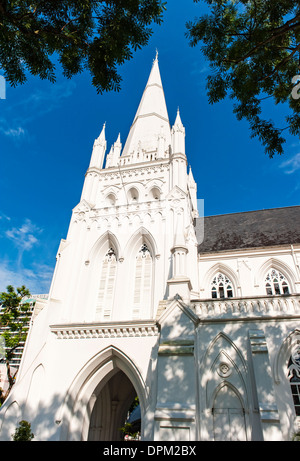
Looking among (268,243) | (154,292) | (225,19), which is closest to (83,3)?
(225,19)

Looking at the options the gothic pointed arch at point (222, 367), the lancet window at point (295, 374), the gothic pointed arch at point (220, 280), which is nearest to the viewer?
the lancet window at point (295, 374)

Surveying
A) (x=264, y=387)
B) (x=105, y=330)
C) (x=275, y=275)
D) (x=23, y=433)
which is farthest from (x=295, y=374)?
(x=23, y=433)

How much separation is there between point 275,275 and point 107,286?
378 inches

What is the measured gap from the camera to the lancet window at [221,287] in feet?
55.3

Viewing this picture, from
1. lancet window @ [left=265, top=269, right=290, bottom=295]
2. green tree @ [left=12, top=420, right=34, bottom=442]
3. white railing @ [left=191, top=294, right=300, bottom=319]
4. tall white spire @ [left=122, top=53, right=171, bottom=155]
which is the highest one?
tall white spire @ [left=122, top=53, right=171, bottom=155]

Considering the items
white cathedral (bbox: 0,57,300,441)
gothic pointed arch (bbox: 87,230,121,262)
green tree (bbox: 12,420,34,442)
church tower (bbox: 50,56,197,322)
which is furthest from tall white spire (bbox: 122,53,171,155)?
green tree (bbox: 12,420,34,442)

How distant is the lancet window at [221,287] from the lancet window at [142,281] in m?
4.16

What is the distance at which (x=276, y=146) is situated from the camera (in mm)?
8086

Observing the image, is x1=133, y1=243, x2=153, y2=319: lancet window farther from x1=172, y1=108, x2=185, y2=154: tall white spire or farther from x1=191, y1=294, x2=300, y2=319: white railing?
x1=172, y1=108, x2=185, y2=154: tall white spire

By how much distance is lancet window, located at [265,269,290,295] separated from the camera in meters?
16.0

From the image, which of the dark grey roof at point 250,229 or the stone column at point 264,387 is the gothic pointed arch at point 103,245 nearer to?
the dark grey roof at point 250,229

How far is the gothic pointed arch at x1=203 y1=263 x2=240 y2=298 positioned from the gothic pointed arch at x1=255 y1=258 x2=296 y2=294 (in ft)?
4.26

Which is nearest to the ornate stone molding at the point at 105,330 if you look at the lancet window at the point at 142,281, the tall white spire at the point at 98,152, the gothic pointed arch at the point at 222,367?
the lancet window at the point at 142,281

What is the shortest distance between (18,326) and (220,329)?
21.7m
